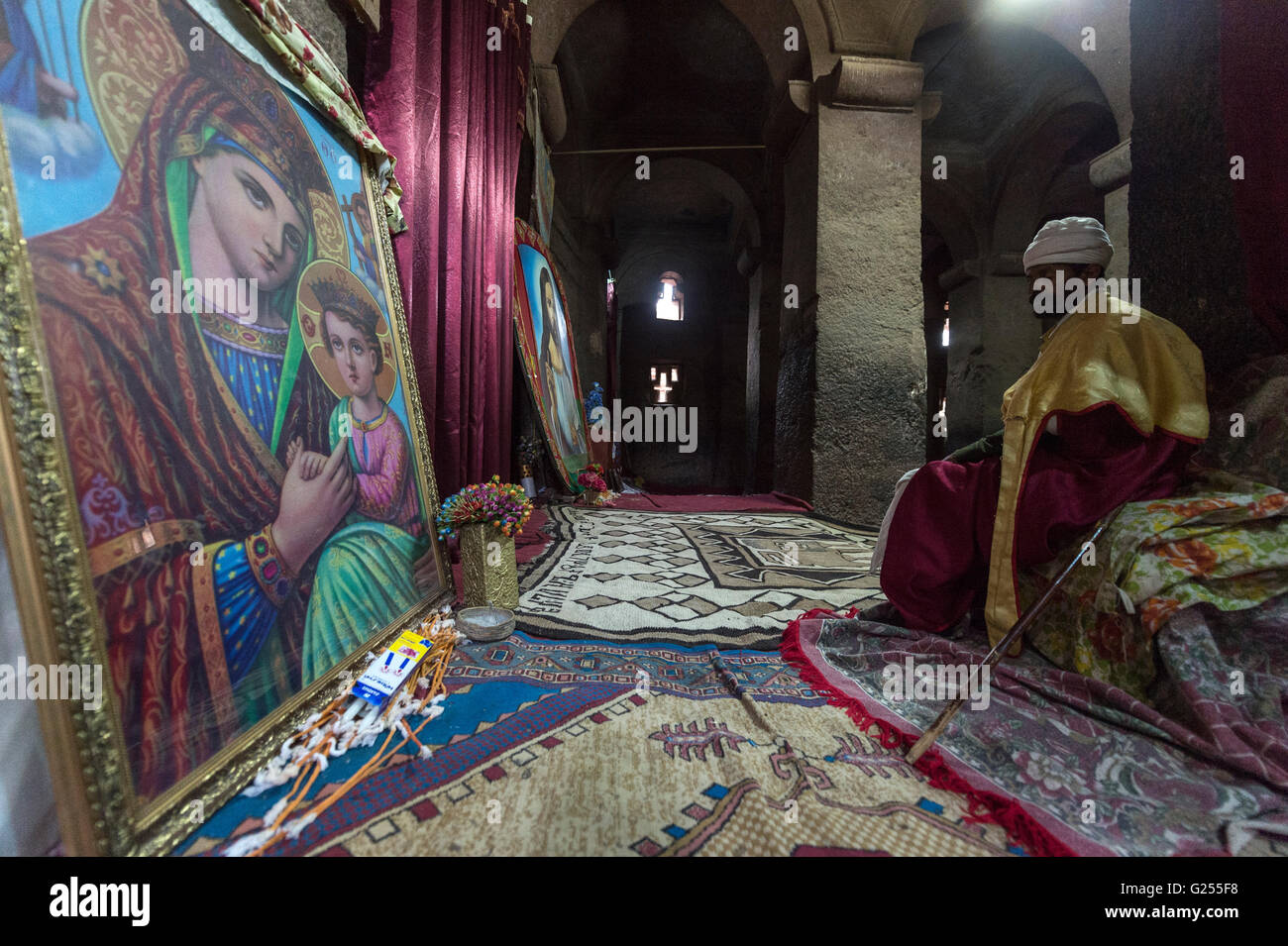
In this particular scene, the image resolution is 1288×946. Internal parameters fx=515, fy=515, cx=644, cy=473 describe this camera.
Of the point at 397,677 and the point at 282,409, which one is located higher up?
the point at 282,409

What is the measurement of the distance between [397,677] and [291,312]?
1019mm

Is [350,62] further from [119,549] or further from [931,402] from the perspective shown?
[931,402]

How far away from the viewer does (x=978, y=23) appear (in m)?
5.70

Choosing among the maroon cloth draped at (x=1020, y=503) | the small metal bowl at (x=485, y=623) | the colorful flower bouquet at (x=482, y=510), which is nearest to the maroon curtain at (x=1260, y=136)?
the maroon cloth draped at (x=1020, y=503)

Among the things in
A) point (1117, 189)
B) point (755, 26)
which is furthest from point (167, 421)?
point (1117, 189)

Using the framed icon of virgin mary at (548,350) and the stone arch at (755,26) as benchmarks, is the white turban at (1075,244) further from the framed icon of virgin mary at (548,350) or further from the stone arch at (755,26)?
the stone arch at (755,26)

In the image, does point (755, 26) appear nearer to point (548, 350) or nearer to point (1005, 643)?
point (548, 350)

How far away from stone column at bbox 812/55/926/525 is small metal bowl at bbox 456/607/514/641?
3403mm

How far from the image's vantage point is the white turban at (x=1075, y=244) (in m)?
1.78

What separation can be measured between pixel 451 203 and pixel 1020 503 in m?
3.02

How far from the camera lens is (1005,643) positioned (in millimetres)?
1450

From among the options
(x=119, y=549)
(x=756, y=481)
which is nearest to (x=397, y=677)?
(x=119, y=549)

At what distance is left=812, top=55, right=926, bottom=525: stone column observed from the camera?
4.48m

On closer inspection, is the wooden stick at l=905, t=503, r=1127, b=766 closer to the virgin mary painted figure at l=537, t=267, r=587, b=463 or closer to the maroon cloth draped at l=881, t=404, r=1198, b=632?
the maroon cloth draped at l=881, t=404, r=1198, b=632
